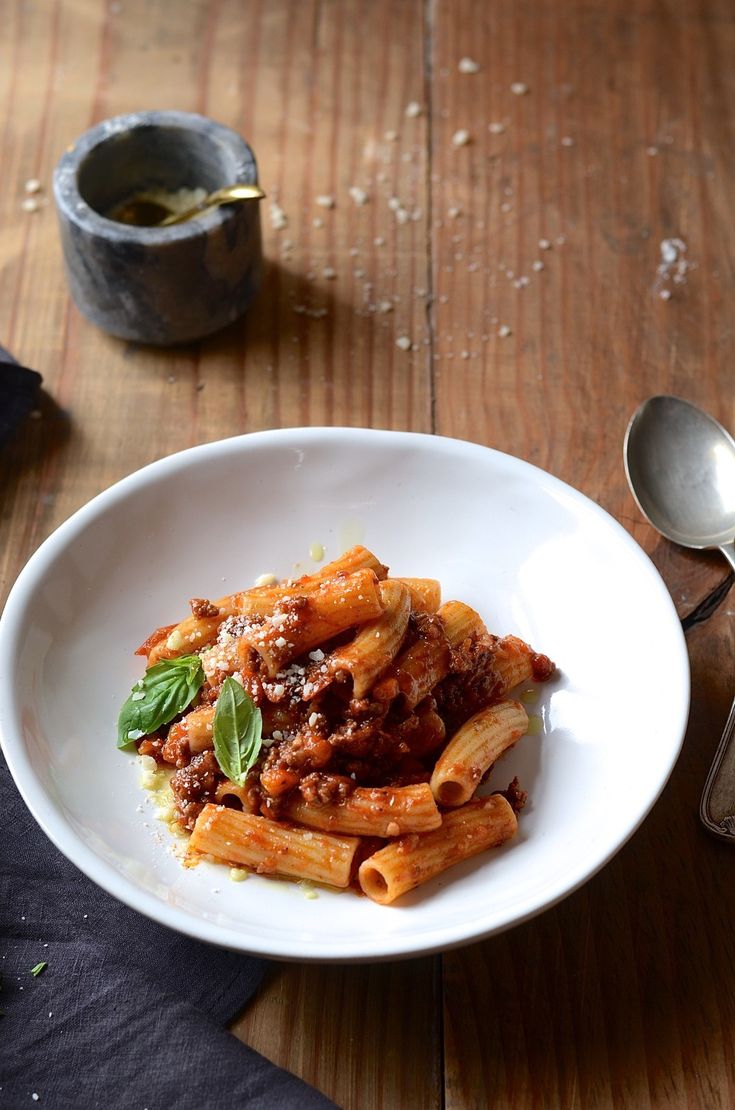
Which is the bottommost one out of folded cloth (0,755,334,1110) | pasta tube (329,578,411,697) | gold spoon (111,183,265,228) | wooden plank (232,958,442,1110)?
wooden plank (232,958,442,1110)

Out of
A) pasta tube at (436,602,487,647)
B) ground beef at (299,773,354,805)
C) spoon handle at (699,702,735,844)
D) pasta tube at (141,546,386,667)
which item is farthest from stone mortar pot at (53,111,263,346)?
spoon handle at (699,702,735,844)

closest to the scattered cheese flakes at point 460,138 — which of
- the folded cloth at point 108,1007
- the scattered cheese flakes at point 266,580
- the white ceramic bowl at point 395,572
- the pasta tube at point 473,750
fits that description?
the white ceramic bowl at point 395,572


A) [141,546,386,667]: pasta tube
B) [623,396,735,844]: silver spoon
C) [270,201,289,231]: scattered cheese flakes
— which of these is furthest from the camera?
[270,201,289,231]: scattered cheese flakes

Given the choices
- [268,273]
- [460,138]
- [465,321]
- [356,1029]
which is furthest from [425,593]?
[460,138]

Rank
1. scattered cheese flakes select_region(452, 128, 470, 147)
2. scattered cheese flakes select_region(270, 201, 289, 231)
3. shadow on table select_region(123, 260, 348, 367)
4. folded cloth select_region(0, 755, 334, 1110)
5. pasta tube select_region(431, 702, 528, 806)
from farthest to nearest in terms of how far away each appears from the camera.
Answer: scattered cheese flakes select_region(452, 128, 470, 147)
scattered cheese flakes select_region(270, 201, 289, 231)
shadow on table select_region(123, 260, 348, 367)
pasta tube select_region(431, 702, 528, 806)
folded cloth select_region(0, 755, 334, 1110)

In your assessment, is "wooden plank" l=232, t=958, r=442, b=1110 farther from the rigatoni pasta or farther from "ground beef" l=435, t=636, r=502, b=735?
"ground beef" l=435, t=636, r=502, b=735

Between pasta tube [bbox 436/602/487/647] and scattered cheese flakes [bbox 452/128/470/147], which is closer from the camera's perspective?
pasta tube [bbox 436/602/487/647]

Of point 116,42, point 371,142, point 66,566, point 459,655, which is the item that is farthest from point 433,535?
point 116,42

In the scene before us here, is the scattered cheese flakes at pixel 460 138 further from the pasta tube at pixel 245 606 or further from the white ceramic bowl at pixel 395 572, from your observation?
the pasta tube at pixel 245 606
